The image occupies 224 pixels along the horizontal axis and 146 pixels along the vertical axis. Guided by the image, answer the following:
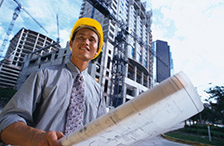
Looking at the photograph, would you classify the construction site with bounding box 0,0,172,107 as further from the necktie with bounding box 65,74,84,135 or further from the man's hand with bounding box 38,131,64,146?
the man's hand with bounding box 38,131,64,146

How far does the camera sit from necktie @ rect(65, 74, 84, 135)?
0.91 meters

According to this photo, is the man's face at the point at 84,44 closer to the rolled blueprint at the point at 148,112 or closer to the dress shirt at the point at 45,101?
the dress shirt at the point at 45,101

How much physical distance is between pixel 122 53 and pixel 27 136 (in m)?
28.2

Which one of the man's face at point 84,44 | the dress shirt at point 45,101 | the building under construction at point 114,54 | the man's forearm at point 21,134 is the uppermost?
the building under construction at point 114,54

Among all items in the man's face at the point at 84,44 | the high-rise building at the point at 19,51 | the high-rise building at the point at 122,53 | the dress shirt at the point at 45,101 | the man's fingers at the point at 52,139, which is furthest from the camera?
the high-rise building at the point at 19,51

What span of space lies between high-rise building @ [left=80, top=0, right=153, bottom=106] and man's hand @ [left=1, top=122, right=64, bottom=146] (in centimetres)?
1927

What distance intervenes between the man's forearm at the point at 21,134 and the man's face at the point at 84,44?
0.73 m

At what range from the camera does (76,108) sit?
101 cm

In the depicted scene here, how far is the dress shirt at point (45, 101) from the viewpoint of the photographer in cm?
69

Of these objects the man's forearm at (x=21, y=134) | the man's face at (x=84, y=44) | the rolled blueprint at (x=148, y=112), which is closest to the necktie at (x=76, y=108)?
the man's face at (x=84, y=44)

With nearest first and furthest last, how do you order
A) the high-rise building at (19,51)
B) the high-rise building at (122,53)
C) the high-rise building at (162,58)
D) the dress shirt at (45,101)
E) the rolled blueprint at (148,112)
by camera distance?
the rolled blueprint at (148,112) → the dress shirt at (45,101) → the high-rise building at (122,53) → the high-rise building at (19,51) → the high-rise building at (162,58)

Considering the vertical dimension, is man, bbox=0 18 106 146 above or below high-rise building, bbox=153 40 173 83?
below

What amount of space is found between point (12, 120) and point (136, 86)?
28.5 metres

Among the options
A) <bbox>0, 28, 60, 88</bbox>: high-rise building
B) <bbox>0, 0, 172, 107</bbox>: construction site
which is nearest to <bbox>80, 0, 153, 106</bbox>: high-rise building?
<bbox>0, 0, 172, 107</bbox>: construction site
